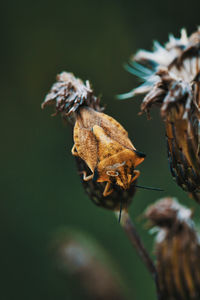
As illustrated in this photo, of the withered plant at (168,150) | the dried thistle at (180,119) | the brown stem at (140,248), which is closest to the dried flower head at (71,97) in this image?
the withered plant at (168,150)

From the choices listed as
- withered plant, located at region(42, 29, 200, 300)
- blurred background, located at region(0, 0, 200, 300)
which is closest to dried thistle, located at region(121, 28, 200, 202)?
withered plant, located at region(42, 29, 200, 300)

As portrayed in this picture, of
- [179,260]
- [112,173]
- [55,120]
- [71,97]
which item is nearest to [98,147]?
[112,173]

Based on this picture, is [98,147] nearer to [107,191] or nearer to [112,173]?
[112,173]

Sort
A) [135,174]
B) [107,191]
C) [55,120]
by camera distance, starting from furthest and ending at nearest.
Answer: [55,120], [107,191], [135,174]

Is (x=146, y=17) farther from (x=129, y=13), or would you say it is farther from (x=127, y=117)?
(x=127, y=117)

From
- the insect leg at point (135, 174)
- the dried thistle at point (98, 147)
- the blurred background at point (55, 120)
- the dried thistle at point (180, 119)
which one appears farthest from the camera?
the blurred background at point (55, 120)

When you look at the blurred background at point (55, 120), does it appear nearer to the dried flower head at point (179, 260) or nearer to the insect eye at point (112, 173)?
the dried flower head at point (179, 260)
